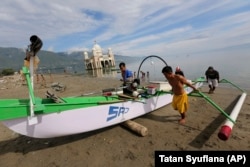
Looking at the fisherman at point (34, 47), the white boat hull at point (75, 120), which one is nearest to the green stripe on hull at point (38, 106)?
the white boat hull at point (75, 120)

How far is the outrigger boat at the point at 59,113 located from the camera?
400cm

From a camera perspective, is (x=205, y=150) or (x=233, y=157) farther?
(x=205, y=150)

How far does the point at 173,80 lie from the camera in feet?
18.7

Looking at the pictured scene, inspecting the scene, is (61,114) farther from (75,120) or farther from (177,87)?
(177,87)

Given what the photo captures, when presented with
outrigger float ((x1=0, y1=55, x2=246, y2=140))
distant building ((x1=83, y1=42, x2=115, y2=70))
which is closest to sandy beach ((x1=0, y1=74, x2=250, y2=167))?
outrigger float ((x1=0, y1=55, x2=246, y2=140))

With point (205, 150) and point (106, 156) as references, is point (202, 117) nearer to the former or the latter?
point (205, 150)

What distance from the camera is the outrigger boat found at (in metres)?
4.00

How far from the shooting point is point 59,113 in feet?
14.4

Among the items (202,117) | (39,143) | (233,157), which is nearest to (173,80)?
(202,117)

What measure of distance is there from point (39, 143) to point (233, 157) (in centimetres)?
489
